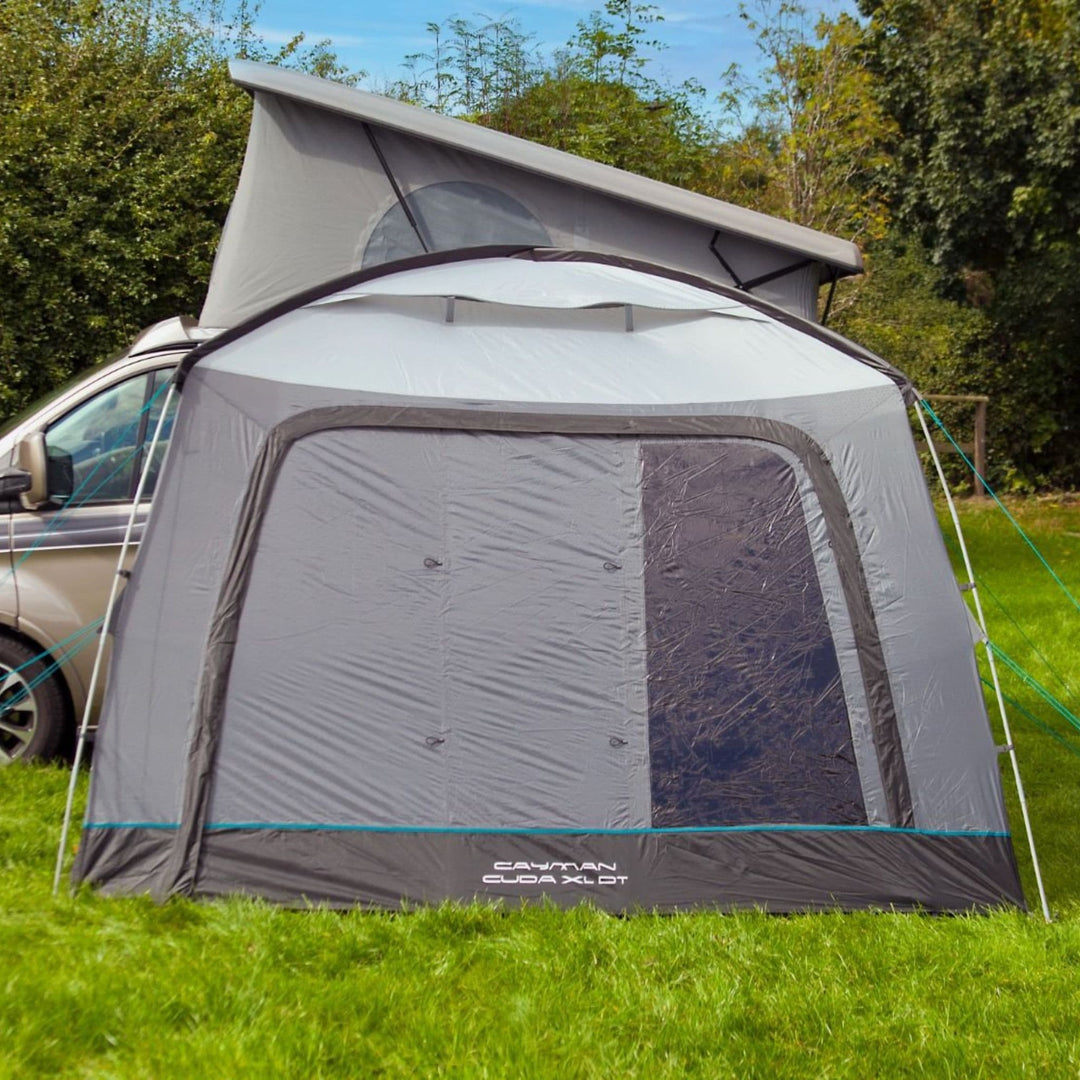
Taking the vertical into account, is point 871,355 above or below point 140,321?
above

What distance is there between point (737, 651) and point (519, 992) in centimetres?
141

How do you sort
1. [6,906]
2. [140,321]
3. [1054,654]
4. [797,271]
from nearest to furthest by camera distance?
[6,906] → [797,271] → [1054,654] → [140,321]

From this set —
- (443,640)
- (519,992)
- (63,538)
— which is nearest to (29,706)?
(63,538)

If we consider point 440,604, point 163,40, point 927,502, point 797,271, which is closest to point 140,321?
point 163,40

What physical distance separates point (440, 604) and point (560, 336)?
1.09 m

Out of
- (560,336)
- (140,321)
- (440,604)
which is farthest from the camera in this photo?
(140,321)

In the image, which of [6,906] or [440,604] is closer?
[6,906]

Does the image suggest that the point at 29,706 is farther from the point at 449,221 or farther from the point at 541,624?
the point at 449,221

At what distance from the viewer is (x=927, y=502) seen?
4492 mm

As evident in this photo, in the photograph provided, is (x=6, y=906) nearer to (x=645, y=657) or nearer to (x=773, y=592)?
(x=645, y=657)

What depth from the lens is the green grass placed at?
3215mm

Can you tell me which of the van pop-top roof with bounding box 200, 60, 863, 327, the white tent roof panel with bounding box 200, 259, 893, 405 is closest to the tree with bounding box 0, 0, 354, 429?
the van pop-top roof with bounding box 200, 60, 863, 327

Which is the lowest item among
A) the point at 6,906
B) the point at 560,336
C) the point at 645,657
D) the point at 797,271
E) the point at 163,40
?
the point at 6,906

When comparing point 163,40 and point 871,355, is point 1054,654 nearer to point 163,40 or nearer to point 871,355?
point 871,355
